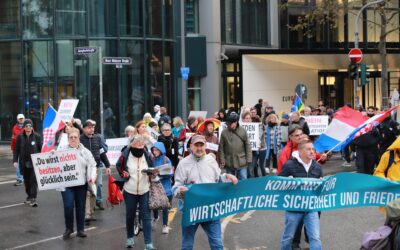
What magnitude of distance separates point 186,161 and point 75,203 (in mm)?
3323

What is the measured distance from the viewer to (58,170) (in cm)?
1097

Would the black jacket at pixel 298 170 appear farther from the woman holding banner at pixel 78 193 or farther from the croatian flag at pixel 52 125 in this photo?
the croatian flag at pixel 52 125

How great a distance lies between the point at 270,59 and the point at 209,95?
152 inches

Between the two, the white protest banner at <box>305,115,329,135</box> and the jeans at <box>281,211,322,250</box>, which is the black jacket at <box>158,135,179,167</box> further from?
the white protest banner at <box>305,115,329,135</box>

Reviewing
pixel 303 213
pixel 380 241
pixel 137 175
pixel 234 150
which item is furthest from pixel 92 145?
pixel 380 241

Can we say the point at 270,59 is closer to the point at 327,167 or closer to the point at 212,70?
the point at 212,70

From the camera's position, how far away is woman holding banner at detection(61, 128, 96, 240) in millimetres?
10906

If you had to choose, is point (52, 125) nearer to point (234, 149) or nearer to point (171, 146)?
point (171, 146)

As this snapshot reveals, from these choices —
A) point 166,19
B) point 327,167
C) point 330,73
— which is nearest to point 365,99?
point 330,73

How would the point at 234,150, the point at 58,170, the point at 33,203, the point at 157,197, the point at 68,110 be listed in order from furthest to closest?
the point at 68,110 < the point at 33,203 < the point at 234,150 < the point at 58,170 < the point at 157,197

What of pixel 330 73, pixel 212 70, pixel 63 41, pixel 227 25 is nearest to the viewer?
pixel 63 41

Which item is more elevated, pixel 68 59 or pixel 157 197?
pixel 68 59

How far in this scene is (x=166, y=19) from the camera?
33.1 metres

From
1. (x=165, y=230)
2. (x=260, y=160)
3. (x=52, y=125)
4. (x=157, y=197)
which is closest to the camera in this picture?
(x=157, y=197)
